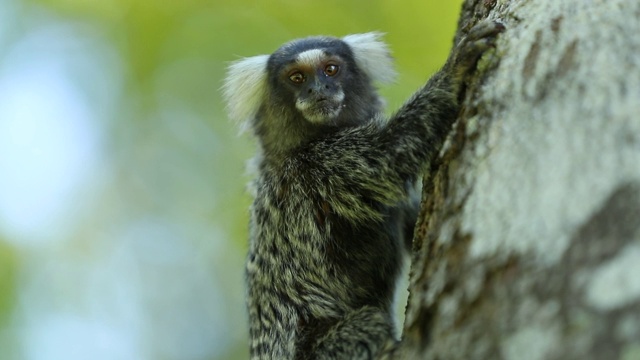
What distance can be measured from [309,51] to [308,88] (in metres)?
0.30

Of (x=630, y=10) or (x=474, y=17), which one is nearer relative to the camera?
(x=630, y=10)

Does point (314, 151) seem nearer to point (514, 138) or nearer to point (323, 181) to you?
point (323, 181)

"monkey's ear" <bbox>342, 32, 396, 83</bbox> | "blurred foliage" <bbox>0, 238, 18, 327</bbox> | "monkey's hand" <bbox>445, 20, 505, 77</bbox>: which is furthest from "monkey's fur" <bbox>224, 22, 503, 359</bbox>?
"blurred foliage" <bbox>0, 238, 18, 327</bbox>

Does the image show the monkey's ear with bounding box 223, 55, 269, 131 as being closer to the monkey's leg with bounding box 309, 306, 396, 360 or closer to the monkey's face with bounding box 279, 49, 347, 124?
the monkey's face with bounding box 279, 49, 347, 124

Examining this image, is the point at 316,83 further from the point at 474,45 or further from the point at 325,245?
the point at 474,45

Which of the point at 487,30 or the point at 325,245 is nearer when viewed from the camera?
the point at 487,30

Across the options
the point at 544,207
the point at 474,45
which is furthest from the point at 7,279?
the point at 544,207

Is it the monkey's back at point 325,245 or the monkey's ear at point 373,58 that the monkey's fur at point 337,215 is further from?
the monkey's ear at point 373,58

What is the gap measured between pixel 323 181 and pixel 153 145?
26.3ft

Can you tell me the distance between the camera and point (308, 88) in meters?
5.21

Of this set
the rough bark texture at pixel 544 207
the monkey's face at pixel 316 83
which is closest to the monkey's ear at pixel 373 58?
the monkey's face at pixel 316 83

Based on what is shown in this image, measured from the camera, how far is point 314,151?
477 centimetres

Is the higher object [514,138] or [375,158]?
[375,158]

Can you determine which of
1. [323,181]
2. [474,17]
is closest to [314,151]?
[323,181]
